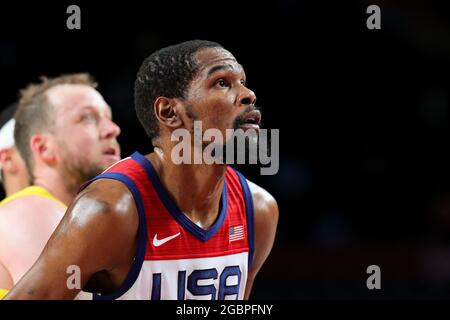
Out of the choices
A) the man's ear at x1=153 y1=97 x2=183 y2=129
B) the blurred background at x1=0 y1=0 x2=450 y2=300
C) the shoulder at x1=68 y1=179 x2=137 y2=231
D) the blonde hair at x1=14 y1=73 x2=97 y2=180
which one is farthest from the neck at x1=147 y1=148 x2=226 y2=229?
the blurred background at x1=0 y1=0 x2=450 y2=300

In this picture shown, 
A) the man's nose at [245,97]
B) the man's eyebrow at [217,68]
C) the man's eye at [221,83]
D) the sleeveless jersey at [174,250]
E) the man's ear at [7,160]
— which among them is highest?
the man's eyebrow at [217,68]

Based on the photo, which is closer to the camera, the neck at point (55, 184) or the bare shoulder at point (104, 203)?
the bare shoulder at point (104, 203)

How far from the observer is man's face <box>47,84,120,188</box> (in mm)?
3369

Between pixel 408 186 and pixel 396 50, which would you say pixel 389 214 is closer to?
pixel 408 186

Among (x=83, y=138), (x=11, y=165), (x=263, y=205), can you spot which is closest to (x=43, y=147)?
(x=83, y=138)

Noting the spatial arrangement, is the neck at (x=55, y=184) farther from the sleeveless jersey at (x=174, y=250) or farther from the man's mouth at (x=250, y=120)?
the man's mouth at (x=250, y=120)

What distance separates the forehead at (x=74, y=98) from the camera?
3.42 metres

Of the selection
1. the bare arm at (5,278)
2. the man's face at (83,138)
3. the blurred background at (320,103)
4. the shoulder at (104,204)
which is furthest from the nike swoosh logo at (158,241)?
the blurred background at (320,103)

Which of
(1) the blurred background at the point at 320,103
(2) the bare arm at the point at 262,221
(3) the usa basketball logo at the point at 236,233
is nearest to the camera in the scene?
(3) the usa basketball logo at the point at 236,233

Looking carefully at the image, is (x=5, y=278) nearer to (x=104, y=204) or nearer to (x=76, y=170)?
(x=76, y=170)

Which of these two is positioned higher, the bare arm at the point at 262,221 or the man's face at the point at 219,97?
the man's face at the point at 219,97

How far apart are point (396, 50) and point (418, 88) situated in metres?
0.42

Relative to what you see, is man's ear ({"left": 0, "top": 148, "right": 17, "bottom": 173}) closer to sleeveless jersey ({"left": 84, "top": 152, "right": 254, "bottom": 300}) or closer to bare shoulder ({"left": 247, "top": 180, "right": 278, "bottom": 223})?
sleeveless jersey ({"left": 84, "top": 152, "right": 254, "bottom": 300})

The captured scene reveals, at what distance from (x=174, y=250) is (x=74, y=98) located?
1.26 meters
